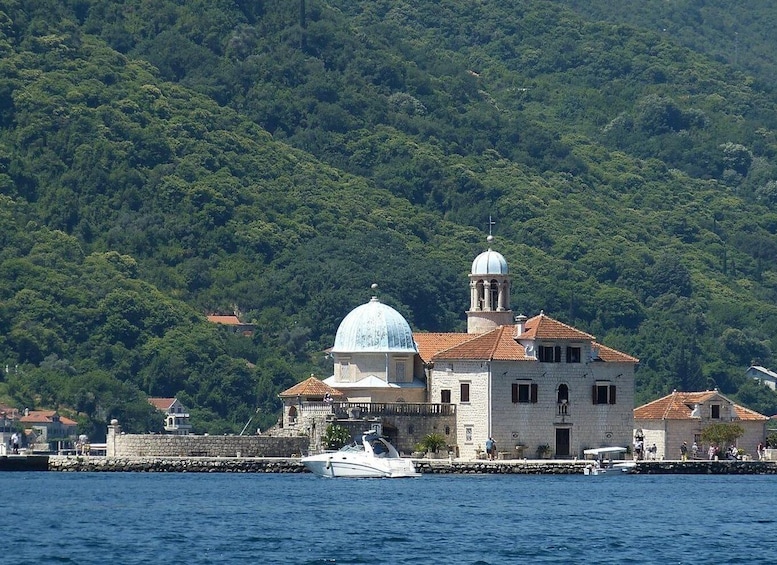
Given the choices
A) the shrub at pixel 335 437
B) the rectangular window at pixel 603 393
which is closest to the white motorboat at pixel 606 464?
the rectangular window at pixel 603 393

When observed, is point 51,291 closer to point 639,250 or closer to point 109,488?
point 639,250

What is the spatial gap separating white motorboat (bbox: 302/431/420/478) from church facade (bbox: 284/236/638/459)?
5.59m

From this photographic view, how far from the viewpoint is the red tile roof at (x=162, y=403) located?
144 meters

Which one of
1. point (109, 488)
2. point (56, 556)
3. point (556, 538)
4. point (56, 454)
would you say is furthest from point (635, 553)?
point (56, 454)

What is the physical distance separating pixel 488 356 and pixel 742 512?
23.8 m

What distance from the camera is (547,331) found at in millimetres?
105312

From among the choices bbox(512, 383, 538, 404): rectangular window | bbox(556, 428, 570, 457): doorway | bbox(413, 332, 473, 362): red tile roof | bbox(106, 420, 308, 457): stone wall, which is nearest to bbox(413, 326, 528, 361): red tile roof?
bbox(413, 332, 473, 362): red tile roof

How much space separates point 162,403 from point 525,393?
43.5m

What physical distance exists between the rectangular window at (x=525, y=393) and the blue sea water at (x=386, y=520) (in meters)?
5.51

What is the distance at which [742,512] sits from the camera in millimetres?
81750

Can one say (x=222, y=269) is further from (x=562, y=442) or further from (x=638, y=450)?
(x=638, y=450)

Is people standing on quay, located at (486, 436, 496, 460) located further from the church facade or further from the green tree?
the green tree

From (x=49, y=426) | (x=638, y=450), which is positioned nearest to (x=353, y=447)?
Result: (x=638, y=450)

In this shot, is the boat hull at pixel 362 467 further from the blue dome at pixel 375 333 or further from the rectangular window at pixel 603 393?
the rectangular window at pixel 603 393
